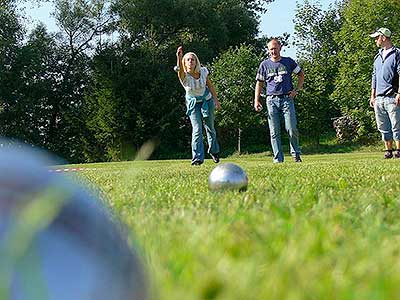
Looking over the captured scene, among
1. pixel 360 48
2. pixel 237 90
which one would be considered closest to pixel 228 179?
pixel 237 90

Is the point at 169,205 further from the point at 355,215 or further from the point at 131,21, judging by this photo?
the point at 131,21

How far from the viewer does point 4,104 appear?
30.3 meters

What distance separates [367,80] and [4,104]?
17.2 metres

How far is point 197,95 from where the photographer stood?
10359mm

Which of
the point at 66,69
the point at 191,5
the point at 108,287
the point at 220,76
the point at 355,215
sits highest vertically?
the point at 191,5

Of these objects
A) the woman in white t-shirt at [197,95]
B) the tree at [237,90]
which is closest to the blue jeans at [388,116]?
the woman in white t-shirt at [197,95]

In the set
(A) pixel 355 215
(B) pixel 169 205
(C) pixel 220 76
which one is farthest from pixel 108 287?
(C) pixel 220 76

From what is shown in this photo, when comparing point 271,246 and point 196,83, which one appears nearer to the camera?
point 271,246

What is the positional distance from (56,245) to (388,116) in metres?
10.3

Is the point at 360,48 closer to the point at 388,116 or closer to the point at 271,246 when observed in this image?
the point at 388,116

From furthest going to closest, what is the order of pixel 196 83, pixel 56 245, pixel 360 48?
1. pixel 360 48
2. pixel 196 83
3. pixel 56 245

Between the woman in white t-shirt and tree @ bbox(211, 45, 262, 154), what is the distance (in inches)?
649

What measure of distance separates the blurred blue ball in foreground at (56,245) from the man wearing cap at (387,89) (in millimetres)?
9577

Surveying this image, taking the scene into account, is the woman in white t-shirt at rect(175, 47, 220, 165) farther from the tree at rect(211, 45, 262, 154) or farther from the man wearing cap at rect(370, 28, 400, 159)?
the tree at rect(211, 45, 262, 154)
